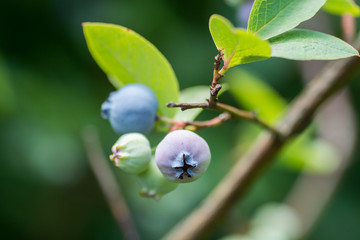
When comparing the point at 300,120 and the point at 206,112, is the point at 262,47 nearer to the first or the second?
the point at 300,120

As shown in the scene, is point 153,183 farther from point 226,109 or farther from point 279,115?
point 279,115

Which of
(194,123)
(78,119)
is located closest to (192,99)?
(194,123)

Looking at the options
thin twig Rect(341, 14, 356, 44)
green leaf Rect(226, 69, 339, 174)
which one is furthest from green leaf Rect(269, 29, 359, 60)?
green leaf Rect(226, 69, 339, 174)

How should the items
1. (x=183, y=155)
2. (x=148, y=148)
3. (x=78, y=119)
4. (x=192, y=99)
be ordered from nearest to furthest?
(x=183, y=155) < (x=148, y=148) < (x=192, y=99) < (x=78, y=119)

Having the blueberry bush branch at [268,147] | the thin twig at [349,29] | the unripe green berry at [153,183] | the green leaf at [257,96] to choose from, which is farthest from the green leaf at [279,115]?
the unripe green berry at [153,183]

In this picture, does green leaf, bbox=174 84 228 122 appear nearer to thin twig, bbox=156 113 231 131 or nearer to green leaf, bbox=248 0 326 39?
thin twig, bbox=156 113 231 131

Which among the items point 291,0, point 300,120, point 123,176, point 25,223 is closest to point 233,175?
point 300,120
